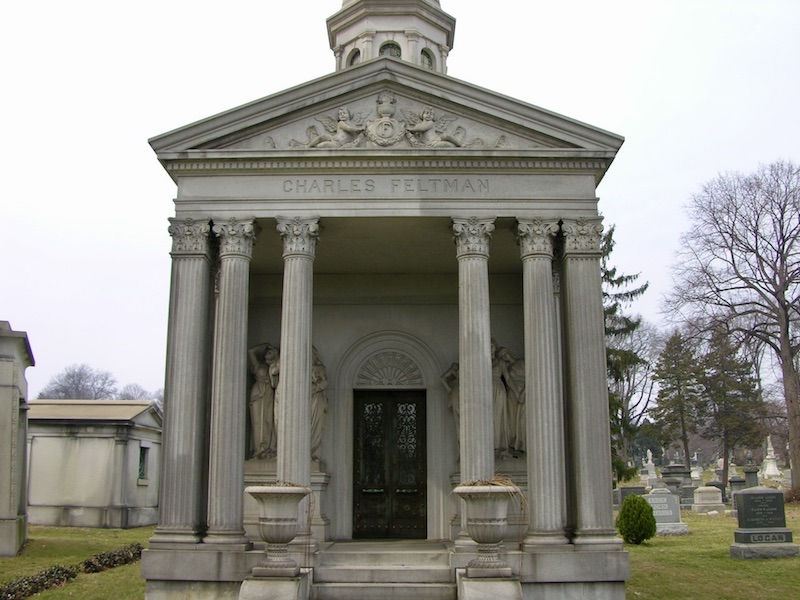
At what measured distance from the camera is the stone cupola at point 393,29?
64.1 feet

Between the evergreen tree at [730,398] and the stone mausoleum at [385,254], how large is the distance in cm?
2843

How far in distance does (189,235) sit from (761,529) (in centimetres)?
1360

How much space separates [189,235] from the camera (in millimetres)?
13688

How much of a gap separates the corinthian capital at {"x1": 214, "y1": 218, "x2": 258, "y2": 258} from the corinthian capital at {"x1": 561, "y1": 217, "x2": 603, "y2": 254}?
5.17 metres

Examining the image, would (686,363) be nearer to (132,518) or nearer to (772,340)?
(772,340)

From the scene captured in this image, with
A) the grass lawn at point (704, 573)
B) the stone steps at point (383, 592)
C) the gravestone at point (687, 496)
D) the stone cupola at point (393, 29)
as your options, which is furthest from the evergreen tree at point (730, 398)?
the stone steps at point (383, 592)

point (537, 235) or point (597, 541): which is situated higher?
point (537, 235)

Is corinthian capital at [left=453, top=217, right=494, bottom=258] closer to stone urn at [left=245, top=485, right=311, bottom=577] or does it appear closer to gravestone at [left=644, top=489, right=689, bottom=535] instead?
stone urn at [left=245, top=485, right=311, bottom=577]

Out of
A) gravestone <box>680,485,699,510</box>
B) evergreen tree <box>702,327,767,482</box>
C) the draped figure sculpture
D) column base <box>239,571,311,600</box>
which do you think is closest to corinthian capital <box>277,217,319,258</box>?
the draped figure sculpture

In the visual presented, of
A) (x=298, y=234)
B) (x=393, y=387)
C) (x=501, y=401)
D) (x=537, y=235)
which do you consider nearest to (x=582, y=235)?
(x=537, y=235)

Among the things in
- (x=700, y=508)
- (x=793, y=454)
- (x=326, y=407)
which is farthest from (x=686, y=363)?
(x=326, y=407)

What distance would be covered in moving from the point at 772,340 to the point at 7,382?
34.0 m

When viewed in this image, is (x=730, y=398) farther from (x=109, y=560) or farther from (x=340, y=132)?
(x=340, y=132)

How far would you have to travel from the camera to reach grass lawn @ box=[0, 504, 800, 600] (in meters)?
13.9
